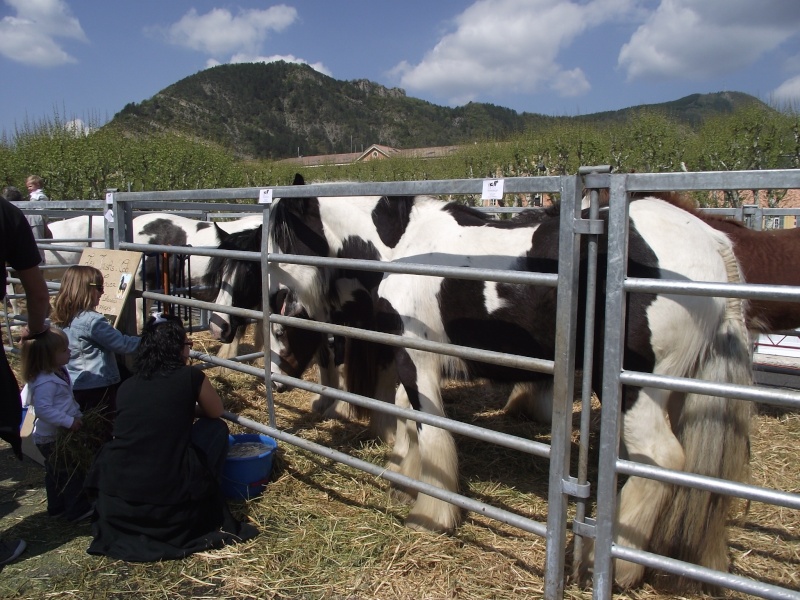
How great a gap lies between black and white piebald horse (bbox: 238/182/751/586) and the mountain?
296 ft

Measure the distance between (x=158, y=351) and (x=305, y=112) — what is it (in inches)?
4962

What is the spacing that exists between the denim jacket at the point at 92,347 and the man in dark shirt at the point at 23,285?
497 millimetres

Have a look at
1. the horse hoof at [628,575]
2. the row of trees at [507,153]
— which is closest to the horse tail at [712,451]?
the horse hoof at [628,575]

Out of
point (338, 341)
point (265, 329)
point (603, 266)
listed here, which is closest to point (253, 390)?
point (338, 341)

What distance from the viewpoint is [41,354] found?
291 centimetres

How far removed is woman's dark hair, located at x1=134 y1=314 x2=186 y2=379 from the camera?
9.19ft

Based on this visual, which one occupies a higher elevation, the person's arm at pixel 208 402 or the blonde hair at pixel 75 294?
the blonde hair at pixel 75 294

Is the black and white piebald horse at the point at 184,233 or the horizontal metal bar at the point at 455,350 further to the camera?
the black and white piebald horse at the point at 184,233

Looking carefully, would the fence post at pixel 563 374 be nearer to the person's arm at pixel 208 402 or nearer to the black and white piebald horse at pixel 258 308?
the person's arm at pixel 208 402

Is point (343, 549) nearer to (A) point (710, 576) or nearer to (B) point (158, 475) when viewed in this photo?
(B) point (158, 475)

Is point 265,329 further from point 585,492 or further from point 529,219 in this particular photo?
point 585,492

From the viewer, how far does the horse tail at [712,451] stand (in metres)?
2.28

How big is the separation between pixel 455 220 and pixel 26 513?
2912 millimetres

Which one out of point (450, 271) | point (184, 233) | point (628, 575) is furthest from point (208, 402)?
point (184, 233)
